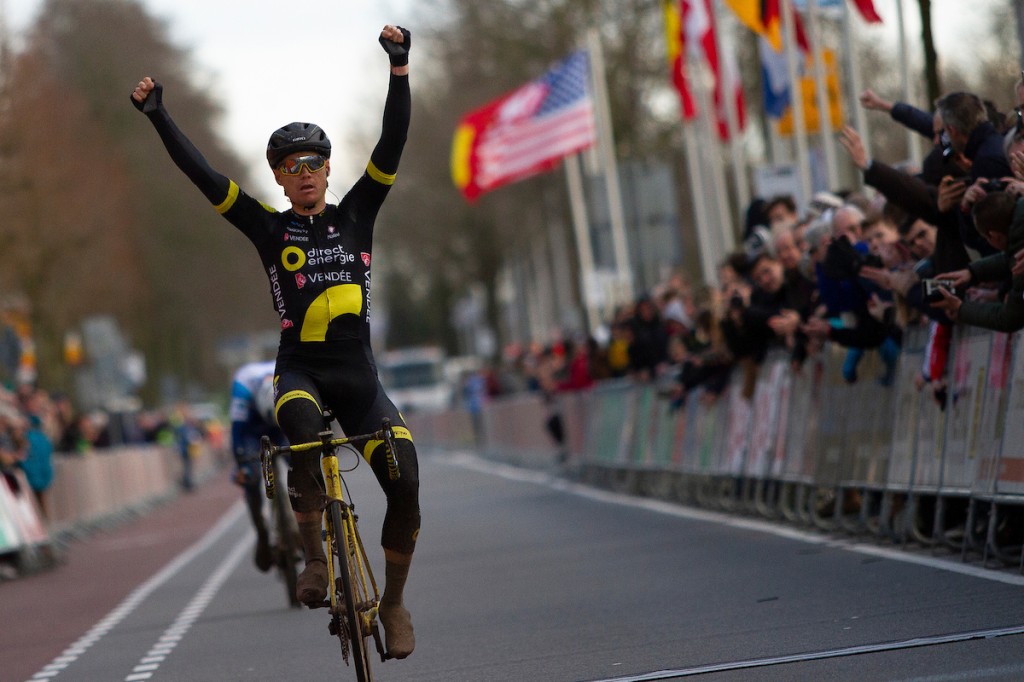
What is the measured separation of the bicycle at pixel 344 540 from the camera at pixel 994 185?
4.20 metres

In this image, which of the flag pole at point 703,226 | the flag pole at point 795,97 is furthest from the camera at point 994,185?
the flag pole at point 703,226

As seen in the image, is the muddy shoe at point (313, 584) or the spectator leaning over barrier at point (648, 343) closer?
the muddy shoe at point (313, 584)

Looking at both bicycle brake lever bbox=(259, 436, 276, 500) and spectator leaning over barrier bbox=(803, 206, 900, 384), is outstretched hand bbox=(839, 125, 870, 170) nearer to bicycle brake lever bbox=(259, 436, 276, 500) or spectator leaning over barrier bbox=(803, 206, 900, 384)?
spectator leaning over barrier bbox=(803, 206, 900, 384)

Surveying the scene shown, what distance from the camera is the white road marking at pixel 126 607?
451 inches

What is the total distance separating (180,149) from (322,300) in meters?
0.89

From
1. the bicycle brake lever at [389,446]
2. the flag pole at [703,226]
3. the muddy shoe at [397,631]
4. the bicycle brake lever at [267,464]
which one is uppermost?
the flag pole at [703,226]

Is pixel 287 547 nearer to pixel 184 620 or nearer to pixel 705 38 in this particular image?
pixel 184 620

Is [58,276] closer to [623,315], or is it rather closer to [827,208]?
[623,315]

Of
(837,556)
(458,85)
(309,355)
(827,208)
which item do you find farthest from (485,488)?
(458,85)

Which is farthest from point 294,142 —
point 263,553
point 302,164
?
point 263,553

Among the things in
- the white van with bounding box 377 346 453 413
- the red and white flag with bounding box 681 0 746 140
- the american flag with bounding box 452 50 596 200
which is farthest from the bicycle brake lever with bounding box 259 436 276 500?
the white van with bounding box 377 346 453 413

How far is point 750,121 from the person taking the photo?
4672cm

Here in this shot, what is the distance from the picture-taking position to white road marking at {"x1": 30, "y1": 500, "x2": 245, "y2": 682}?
11466mm

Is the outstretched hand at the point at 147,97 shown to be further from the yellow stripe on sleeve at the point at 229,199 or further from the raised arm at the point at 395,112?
the raised arm at the point at 395,112
